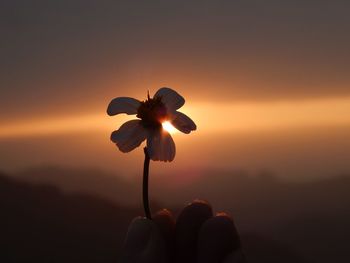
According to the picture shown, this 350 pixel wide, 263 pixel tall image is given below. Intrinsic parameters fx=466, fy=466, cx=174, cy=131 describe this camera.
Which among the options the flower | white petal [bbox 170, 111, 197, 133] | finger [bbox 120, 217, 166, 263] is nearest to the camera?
finger [bbox 120, 217, 166, 263]

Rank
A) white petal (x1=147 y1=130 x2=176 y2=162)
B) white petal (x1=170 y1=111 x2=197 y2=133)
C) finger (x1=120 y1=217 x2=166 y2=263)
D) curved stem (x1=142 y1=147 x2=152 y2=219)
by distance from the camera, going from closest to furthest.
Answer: finger (x1=120 y1=217 x2=166 y2=263), curved stem (x1=142 y1=147 x2=152 y2=219), white petal (x1=147 y1=130 x2=176 y2=162), white petal (x1=170 y1=111 x2=197 y2=133)

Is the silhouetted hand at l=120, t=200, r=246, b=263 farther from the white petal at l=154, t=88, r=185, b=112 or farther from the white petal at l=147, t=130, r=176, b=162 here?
the white petal at l=154, t=88, r=185, b=112

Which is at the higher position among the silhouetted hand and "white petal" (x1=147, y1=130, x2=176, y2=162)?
"white petal" (x1=147, y1=130, x2=176, y2=162)

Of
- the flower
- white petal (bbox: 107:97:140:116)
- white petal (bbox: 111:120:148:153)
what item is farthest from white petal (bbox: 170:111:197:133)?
white petal (bbox: 107:97:140:116)

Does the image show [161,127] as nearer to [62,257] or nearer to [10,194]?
[62,257]

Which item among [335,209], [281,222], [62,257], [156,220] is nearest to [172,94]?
[156,220]

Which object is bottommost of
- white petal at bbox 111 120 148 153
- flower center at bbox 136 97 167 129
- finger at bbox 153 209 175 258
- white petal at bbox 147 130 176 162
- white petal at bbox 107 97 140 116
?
finger at bbox 153 209 175 258
